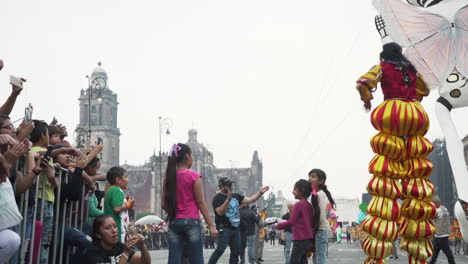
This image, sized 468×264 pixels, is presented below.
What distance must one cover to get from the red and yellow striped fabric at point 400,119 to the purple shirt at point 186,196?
82.8 inches

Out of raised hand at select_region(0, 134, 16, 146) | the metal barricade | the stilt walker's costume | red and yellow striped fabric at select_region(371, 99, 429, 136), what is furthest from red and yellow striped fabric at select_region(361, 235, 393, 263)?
raised hand at select_region(0, 134, 16, 146)

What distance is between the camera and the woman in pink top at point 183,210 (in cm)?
735

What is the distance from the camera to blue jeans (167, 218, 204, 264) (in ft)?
24.1

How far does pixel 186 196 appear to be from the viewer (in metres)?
7.41

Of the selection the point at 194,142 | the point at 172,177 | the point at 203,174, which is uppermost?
the point at 194,142

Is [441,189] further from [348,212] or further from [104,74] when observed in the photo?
[104,74]

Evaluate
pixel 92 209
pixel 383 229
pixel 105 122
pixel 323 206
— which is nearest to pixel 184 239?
pixel 92 209

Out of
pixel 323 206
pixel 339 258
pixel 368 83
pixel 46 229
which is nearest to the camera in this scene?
pixel 46 229

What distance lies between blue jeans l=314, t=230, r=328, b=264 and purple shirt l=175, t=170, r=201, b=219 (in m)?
3.11

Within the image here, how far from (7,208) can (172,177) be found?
2228 mm

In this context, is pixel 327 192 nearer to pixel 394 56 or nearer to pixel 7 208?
pixel 394 56

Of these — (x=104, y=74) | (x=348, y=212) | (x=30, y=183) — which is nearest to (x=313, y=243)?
(x=30, y=183)

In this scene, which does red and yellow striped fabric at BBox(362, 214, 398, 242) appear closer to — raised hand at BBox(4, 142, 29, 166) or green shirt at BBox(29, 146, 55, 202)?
green shirt at BBox(29, 146, 55, 202)

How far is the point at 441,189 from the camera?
50.7m
